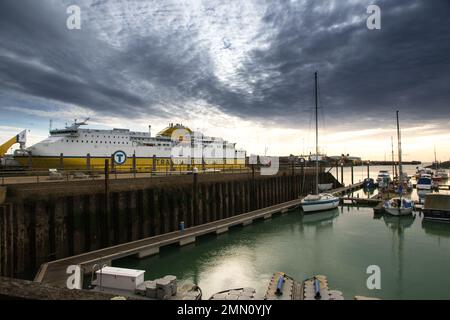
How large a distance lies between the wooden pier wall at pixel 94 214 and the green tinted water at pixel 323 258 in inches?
103

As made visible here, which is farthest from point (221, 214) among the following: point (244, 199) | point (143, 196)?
point (143, 196)

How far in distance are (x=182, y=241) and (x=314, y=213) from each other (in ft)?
76.4

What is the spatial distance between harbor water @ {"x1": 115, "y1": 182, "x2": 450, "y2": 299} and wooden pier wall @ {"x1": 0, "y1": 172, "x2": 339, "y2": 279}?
2580 mm

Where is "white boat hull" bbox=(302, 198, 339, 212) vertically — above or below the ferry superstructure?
below

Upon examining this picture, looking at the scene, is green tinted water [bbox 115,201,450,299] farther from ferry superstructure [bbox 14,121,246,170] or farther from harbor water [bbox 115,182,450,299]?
ferry superstructure [bbox 14,121,246,170]

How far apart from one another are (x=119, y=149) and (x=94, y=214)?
2029 cm

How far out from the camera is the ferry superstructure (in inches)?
1210

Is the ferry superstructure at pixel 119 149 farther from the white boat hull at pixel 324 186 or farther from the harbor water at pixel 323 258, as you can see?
the white boat hull at pixel 324 186

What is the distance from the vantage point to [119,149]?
123 feet

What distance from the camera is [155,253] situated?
19.6m

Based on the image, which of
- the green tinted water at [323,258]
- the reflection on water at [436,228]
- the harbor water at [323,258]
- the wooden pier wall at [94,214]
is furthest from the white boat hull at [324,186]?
the wooden pier wall at [94,214]

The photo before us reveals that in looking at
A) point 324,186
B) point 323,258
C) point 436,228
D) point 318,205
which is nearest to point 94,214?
point 323,258

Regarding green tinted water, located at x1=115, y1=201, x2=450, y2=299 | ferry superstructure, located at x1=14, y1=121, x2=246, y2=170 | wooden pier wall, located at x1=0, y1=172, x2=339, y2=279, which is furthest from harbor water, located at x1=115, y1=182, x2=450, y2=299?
ferry superstructure, located at x1=14, y1=121, x2=246, y2=170
